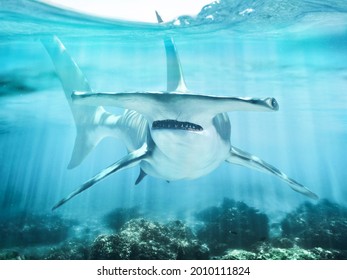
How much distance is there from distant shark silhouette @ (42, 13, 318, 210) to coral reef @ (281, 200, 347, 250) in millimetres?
6251

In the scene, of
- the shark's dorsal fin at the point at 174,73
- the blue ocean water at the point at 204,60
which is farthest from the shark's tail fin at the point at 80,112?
the blue ocean water at the point at 204,60

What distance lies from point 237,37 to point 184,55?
129 inches

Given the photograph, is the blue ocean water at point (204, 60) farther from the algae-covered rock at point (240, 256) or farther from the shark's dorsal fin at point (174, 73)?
the algae-covered rock at point (240, 256)

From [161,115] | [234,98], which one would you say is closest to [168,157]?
[161,115]

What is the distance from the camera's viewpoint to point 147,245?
Answer: 26.3ft

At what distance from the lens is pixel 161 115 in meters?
4.22

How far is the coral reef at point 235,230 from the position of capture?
11415mm

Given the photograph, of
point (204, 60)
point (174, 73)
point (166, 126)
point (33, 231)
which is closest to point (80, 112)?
point (174, 73)

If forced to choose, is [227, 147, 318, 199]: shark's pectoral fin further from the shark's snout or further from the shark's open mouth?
the shark's snout

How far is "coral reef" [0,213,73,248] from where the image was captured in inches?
605

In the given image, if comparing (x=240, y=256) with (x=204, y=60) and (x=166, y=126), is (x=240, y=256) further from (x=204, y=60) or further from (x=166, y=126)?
(x=204, y=60)

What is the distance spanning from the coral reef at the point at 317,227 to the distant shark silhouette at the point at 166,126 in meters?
6.25

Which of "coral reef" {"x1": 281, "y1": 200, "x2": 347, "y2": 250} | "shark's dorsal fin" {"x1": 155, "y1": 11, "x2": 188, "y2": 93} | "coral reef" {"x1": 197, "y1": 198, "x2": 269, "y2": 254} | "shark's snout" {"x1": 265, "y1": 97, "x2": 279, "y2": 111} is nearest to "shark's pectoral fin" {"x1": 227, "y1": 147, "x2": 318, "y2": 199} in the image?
"shark's dorsal fin" {"x1": 155, "y1": 11, "x2": 188, "y2": 93}

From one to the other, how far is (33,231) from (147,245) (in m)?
11.2
